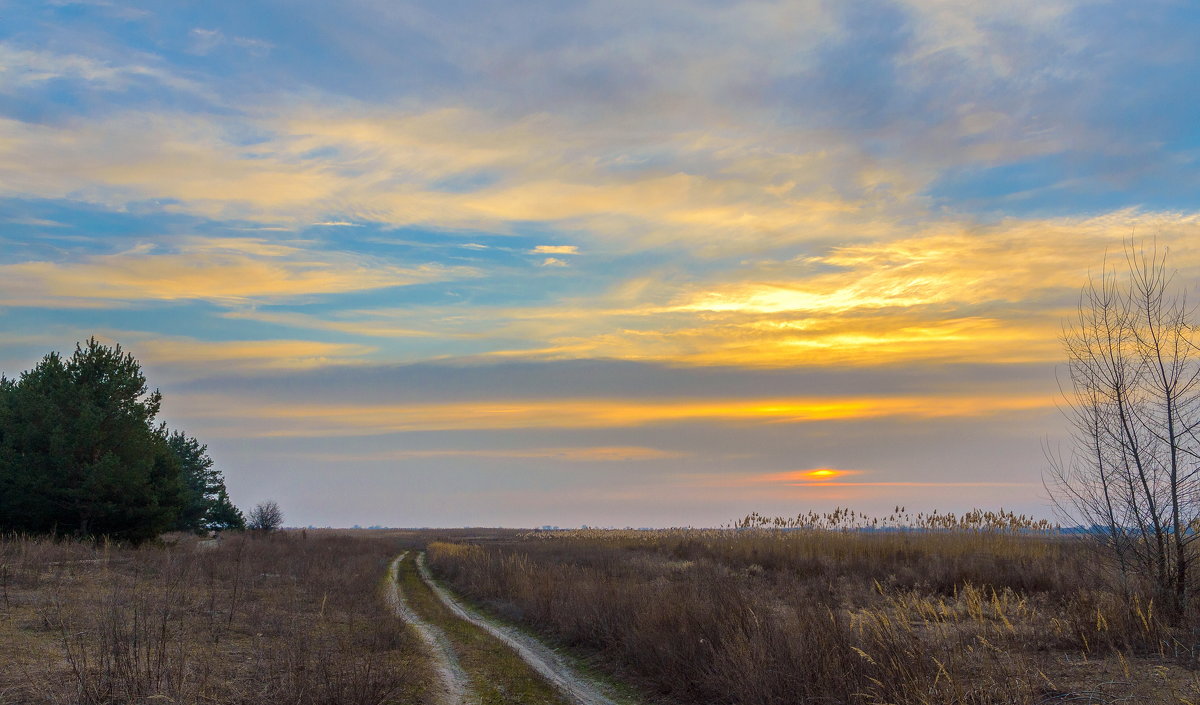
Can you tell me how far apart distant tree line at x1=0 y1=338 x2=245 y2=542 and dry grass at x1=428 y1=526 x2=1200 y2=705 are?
1791cm

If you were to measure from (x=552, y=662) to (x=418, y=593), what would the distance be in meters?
14.1

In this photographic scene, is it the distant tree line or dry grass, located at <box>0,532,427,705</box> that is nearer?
dry grass, located at <box>0,532,427,705</box>

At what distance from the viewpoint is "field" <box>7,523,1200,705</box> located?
8195mm

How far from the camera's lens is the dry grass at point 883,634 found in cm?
764

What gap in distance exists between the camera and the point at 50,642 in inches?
446

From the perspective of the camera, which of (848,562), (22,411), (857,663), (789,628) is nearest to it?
(857,663)

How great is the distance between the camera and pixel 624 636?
13.4 meters

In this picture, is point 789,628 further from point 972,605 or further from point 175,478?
point 175,478

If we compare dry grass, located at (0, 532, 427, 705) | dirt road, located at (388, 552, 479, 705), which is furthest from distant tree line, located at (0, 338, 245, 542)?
dirt road, located at (388, 552, 479, 705)

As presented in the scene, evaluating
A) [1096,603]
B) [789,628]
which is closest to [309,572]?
[789,628]

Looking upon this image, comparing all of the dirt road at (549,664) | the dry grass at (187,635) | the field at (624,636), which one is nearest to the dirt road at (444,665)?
the field at (624,636)

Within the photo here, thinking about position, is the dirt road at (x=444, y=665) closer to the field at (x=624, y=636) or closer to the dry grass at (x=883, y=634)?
the field at (x=624, y=636)

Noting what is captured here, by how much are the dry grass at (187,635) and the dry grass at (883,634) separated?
12.4 feet

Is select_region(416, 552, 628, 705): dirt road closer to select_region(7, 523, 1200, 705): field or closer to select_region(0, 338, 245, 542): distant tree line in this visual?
select_region(7, 523, 1200, 705): field
